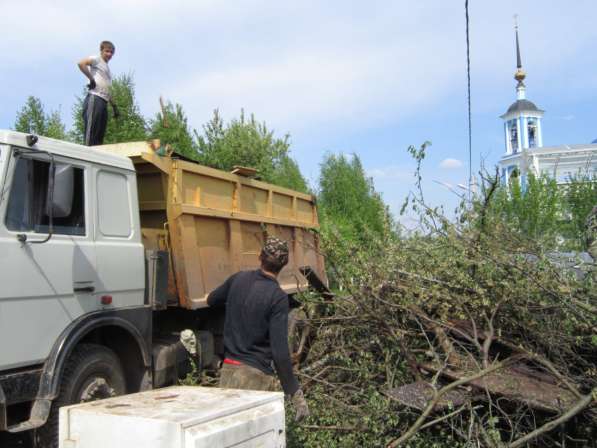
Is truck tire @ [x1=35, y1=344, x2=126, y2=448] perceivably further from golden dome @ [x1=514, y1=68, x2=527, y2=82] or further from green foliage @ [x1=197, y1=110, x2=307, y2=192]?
golden dome @ [x1=514, y1=68, x2=527, y2=82]

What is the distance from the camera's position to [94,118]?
6.86 m

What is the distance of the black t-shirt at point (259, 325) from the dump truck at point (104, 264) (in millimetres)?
1314

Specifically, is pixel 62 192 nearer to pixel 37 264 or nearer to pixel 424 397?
pixel 37 264

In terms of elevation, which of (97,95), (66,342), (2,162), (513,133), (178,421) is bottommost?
(178,421)

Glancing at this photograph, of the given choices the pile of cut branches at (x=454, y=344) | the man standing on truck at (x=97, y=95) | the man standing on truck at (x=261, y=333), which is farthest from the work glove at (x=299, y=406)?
the man standing on truck at (x=97, y=95)

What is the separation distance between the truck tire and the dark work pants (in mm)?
2646

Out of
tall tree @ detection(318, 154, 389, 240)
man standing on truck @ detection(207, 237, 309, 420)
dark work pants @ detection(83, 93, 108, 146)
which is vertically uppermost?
tall tree @ detection(318, 154, 389, 240)

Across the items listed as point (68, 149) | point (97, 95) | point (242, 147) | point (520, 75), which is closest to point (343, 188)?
point (242, 147)

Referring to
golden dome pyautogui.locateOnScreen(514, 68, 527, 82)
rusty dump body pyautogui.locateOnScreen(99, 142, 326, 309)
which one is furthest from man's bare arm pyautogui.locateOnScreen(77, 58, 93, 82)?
golden dome pyautogui.locateOnScreen(514, 68, 527, 82)

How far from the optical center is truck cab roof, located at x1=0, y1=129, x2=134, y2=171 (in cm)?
448

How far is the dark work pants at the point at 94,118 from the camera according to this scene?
6801 mm

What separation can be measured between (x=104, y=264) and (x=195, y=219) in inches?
54.7

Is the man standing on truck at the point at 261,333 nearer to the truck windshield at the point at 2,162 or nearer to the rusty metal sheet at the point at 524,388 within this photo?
the rusty metal sheet at the point at 524,388

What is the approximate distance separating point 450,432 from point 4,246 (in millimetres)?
3404
